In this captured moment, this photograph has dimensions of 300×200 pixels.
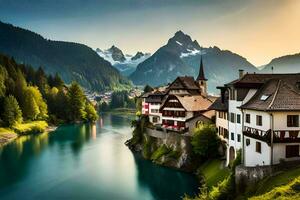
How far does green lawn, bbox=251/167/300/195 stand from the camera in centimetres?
3238

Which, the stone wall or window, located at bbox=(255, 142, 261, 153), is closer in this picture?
the stone wall

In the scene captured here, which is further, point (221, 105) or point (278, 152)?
point (221, 105)

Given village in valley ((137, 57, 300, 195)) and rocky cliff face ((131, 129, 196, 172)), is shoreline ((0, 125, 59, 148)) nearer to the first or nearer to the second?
rocky cliff face ((131, 129, 196, 172))

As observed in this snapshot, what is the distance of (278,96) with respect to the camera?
1558 inches

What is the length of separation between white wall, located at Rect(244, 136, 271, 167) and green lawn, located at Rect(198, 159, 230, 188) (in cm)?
986

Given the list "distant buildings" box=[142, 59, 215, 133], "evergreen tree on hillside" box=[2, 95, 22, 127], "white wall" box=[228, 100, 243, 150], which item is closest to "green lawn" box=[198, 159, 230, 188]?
"white wall" box=[228, 100, 243, 150]

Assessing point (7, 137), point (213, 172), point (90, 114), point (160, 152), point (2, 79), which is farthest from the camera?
point (90, 114)

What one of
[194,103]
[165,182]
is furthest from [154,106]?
[165,182]

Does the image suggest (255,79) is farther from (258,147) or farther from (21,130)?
(21,130)

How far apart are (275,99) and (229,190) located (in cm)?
988

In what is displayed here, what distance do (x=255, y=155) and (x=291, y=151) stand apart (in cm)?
382

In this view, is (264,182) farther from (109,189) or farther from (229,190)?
(109,189)

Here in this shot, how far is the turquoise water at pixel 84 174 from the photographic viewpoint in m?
A: 55.1

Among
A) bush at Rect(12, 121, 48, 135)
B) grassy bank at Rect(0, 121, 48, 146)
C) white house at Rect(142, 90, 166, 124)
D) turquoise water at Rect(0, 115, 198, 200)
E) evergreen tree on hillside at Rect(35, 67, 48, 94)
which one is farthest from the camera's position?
evergreen tree on hillside at Rect(35, 67, 48, 94)
